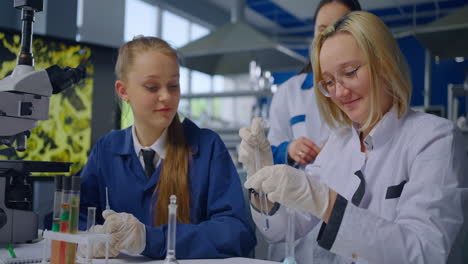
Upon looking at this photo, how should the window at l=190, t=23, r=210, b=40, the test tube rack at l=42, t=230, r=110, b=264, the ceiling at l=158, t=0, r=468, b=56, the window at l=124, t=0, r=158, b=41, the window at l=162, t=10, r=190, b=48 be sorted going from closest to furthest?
the test tube rack at l=42, t=230, r=110, b=264 → the window at l=124, t=0, r=158, b=41 → the ceiling at l=158, t=0, r=468, b=56 → the window at l=162, t=10, r=190, b=48 → the window at l=190, t=23, r=210, b=40

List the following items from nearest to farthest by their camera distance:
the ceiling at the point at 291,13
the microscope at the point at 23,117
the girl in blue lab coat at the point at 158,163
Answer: the microscope at the point at 23,117
the girl in blue lab coat at the point at 158,163
the ceiling at the point at 291,13

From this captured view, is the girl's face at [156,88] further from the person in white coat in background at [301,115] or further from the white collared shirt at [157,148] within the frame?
the person in white coat in background at [301,115]

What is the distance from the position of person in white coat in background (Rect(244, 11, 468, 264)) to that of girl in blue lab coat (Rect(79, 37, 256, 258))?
195mm

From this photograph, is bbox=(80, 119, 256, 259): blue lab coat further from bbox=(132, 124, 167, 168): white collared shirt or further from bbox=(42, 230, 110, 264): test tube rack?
bbox=(42, 230, 110, 264): test tube rack

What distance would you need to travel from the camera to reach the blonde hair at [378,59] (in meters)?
1.16

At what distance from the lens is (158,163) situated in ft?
4.63

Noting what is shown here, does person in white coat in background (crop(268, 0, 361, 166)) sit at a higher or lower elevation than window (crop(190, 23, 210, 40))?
lower

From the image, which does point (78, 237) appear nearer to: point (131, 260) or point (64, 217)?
point (64, 217)

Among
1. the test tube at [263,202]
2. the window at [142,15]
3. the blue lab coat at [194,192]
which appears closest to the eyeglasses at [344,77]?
the test tube at [263,202]

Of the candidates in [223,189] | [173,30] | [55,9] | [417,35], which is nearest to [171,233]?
[223,189]

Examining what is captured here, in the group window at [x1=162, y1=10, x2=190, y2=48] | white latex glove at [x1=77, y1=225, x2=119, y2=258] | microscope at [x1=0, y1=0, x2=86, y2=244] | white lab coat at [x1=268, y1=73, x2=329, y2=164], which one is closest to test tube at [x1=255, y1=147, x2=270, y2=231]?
white latex glove at [x1=77, y1=225, x2=119, y2=258]

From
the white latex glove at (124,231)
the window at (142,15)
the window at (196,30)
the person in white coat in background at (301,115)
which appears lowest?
the white latex glove at (124,231)

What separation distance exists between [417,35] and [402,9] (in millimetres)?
3578

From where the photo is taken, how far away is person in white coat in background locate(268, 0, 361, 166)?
70.0 inches
